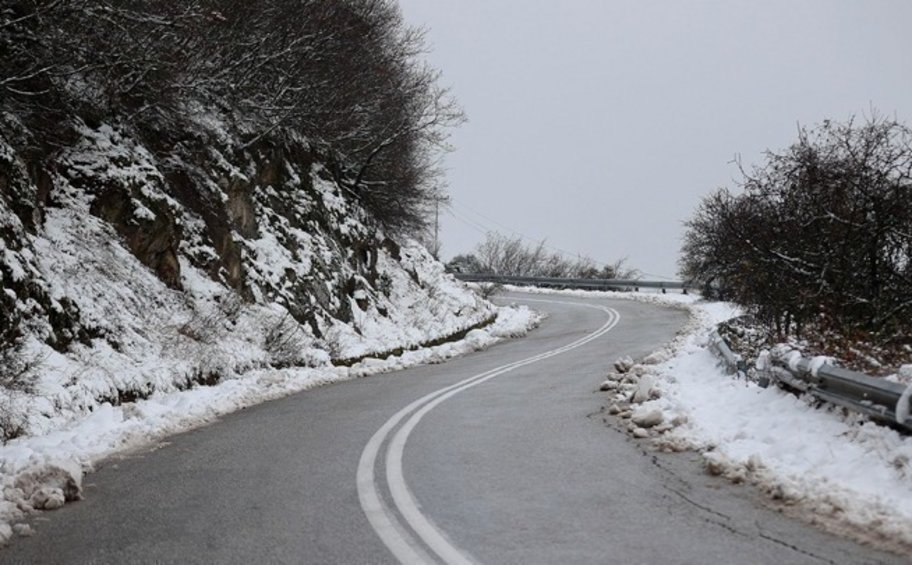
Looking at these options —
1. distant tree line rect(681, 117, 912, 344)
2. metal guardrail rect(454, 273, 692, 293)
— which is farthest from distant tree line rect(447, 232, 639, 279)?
distant tree line rect(681, 117, 912, 344)

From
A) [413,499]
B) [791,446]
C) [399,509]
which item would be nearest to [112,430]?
[413,499]

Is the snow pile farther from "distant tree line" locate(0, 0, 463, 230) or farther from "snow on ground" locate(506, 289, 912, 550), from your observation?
"distant tree line" locate(0, 0, 463, 230)

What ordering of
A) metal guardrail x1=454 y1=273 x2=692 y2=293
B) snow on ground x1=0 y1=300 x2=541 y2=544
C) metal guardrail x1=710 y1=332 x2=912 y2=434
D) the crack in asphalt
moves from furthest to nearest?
1. metal guardrail x1=454 y1=273 x2=692 y2=293
2. snow on ground x1=0 y1=300 x2=541 y2=544
3. metal guardrail x1=710 y1=332 x2=912 y2=434
4. the crack in asphalt

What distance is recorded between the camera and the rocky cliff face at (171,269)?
9523mm

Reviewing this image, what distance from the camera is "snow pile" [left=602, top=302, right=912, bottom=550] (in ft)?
15.3

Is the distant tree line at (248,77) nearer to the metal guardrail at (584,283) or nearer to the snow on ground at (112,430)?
the snow on ground at (112,430)

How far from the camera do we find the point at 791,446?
20.1 feet

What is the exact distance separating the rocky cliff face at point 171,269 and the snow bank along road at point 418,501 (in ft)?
6.89

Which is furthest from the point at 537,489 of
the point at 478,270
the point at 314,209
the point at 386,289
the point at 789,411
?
the point at 478,270

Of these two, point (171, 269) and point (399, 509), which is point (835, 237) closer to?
point (399, 509)

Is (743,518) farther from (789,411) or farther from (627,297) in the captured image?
(627,297)

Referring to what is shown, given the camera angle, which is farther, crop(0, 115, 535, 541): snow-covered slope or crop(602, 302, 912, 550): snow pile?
crop(0, 115, 535, 541): snow-covered slope

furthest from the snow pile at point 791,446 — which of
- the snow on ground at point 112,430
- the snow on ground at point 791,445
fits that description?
the snow on ground at point 112,430

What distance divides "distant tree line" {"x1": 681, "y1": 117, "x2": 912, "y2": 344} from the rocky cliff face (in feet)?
29.9
